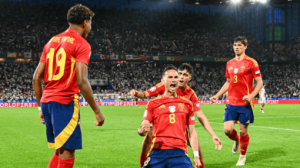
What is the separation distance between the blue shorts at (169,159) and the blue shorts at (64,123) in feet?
2.98

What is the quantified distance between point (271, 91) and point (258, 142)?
3944 centimetres

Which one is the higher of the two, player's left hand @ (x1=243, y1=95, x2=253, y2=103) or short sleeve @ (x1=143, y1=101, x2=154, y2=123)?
short sleeve @ (x1=143, y1=101, x2=154, y2=123)

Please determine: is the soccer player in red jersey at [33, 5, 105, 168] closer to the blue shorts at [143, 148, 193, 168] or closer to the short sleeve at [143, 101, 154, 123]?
the short sleeve at [143, 101, 154, 123]

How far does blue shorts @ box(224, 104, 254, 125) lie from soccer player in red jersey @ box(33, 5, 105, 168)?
13.5ft

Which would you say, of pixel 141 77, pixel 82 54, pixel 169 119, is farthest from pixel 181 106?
pixel 141 77

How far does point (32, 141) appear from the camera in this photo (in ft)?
34.1

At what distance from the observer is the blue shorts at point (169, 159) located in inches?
159

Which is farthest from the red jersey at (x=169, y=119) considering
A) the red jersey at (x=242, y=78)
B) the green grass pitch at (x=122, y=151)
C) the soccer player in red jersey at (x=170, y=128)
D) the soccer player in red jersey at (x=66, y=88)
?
the red jersey at (x=242, y=78)

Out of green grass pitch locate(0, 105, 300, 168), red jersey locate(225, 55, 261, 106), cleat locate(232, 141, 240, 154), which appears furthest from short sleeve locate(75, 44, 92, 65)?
cleat locate(232, 141, 240, 154)

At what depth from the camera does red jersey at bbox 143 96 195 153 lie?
418cm

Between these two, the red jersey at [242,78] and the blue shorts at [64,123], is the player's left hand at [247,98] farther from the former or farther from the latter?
the blue shorts at [64,123]

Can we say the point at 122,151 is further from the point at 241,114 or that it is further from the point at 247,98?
the point at 247,98

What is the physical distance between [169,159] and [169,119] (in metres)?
0.50

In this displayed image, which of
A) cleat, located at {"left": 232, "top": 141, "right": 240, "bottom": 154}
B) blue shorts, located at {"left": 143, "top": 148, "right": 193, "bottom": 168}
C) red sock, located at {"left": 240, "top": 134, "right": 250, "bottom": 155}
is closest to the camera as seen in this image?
blue shorts, located at {"left": 143, "top": 148, "right": 193, "bottom": 168}
